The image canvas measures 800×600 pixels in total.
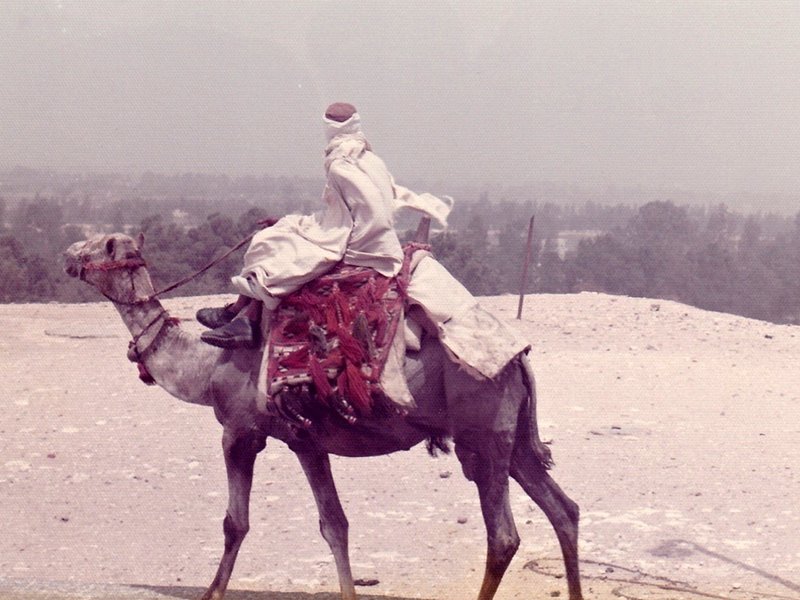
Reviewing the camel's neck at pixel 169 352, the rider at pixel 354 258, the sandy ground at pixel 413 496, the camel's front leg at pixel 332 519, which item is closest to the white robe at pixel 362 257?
the rider at pixel 354 258

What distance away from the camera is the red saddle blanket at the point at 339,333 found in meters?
6.35

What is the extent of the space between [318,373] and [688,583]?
11.9ft

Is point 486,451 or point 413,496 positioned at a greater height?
point 486,451

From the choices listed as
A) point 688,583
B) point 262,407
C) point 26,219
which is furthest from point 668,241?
point 262,407

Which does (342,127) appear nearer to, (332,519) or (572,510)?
(332,519)

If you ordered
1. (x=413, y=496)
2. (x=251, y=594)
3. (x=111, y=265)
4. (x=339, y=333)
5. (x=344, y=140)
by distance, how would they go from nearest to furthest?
(x=339, y=333) → (x=344, y=140) → (x=111, y=265) → (x=251, y=594) → (x=413, y=496)

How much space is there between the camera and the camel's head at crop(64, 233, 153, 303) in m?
6.94

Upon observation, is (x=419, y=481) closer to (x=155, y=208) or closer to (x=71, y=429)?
(x=71, y=429)

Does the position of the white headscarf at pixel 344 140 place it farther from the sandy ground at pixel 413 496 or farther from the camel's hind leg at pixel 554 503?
the sandy ground at pixel 413 496

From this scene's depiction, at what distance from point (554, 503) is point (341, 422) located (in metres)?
1.32

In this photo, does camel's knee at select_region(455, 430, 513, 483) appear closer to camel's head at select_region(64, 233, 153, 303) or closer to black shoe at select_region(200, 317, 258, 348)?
black shoe at select_region(200, 317, 258, 348)

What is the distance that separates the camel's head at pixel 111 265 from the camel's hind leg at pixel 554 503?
7.77 feet

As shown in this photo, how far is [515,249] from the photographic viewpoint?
34969 mm

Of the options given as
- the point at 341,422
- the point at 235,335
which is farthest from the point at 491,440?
the point at 235,335
